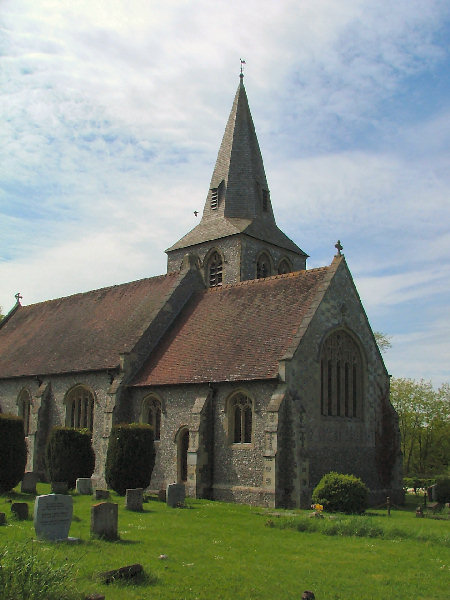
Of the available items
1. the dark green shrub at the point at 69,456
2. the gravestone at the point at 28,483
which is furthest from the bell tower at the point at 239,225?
the gravestone at the point at 28,483

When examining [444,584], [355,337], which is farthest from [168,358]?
[444,584]

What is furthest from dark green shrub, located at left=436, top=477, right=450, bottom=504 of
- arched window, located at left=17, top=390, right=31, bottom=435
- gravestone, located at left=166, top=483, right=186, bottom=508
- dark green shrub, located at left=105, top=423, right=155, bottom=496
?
arched window, located at left=17, top=390, right=31, bottom=435

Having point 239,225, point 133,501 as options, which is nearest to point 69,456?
point 133,501

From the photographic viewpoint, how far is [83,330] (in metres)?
31.4

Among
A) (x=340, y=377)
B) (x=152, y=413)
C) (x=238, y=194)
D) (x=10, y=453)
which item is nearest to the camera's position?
(x=10, y=453)

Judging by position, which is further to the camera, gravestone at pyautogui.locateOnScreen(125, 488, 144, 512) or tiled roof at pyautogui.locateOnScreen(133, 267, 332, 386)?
tiled roof at pyautogui.locateOnScreen(133, 267, 332, 386)

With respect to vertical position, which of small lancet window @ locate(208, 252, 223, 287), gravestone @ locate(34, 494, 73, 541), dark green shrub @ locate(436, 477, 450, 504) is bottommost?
dark green shrub @ locate(436, 477, 450, 504)

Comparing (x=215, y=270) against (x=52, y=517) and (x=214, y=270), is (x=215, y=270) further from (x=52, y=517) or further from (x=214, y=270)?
(x=52, y=517)

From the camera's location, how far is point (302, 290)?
78.7ft

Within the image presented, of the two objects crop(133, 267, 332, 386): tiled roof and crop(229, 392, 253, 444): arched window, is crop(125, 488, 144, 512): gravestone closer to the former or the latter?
crop(229, 392, 253, 444): arched window

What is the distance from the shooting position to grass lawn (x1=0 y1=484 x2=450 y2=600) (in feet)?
30.6

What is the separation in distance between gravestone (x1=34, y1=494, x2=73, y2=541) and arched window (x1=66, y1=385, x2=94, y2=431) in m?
15.1

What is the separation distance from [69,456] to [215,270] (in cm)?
1536

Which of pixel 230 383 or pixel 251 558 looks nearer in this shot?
pixel 251 558
